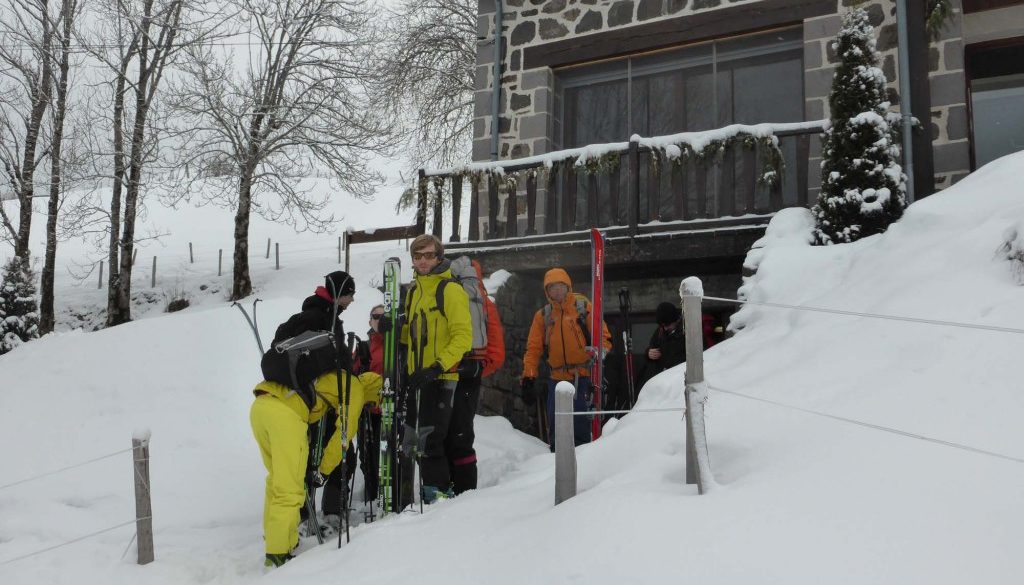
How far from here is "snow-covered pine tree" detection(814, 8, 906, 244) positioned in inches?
235

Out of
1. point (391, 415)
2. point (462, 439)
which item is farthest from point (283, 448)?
point (462, 439)

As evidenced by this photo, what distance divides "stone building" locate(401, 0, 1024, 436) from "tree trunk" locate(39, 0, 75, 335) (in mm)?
13144

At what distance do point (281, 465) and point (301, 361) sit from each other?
61cm

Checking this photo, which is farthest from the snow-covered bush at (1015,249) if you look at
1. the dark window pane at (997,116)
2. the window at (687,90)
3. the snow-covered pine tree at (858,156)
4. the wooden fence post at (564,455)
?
the dark window pane at (997,116)

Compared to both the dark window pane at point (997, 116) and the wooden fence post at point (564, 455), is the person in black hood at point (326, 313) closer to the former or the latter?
the wooden fence post at point (564, 455)

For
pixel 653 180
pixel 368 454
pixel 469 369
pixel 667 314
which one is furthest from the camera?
pixel 653 180

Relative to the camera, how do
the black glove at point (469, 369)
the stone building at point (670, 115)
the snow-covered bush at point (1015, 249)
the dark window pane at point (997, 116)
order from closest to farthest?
the snow-covered bush at point (1015, 249)
the black glove at point (469, 369)
the stone building at point (670, 115)
the dark window pane at point (997, 116)

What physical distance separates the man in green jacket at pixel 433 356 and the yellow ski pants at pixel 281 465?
70 centimetres

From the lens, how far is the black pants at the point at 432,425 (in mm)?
4809

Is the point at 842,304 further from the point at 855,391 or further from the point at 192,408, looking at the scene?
the point at 192,408

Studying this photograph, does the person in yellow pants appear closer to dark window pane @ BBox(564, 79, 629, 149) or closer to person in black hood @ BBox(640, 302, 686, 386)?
person in black hood @ BBox(640, 302, 686, 386)

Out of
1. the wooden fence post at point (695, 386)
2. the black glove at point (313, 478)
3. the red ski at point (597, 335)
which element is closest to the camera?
the wooden fence post at point (695, 386)

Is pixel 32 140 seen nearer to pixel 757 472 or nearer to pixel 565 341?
pixel 565 341

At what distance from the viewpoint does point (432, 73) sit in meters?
17.5
